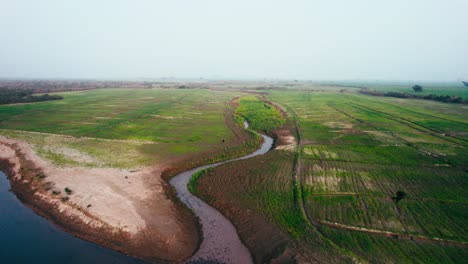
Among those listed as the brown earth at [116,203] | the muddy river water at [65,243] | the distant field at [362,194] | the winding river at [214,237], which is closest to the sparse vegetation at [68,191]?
the brown earth at [116,203]

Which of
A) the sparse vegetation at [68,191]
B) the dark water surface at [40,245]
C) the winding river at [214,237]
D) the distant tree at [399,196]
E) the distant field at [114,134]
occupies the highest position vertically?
the distant field at [114,134]

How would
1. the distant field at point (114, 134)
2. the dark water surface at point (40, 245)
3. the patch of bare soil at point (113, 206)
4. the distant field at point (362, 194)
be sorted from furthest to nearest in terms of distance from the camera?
the distant field at point (114, 134) < the patch of bare soil at point (113, 206) < the distant field at point (362, 194) < the dark water surface at point (40, 245)

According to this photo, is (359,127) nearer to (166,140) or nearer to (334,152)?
(334,152)

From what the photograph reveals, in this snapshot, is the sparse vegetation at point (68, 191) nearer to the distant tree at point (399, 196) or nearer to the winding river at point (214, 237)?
the winding river at point (214, 237)

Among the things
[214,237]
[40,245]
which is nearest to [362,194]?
[214,237]

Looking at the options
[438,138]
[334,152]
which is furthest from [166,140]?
[438,138]

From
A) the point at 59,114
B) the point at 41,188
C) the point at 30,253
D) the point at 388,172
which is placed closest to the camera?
the point at 30,253

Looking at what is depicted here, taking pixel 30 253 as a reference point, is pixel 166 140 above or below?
above
